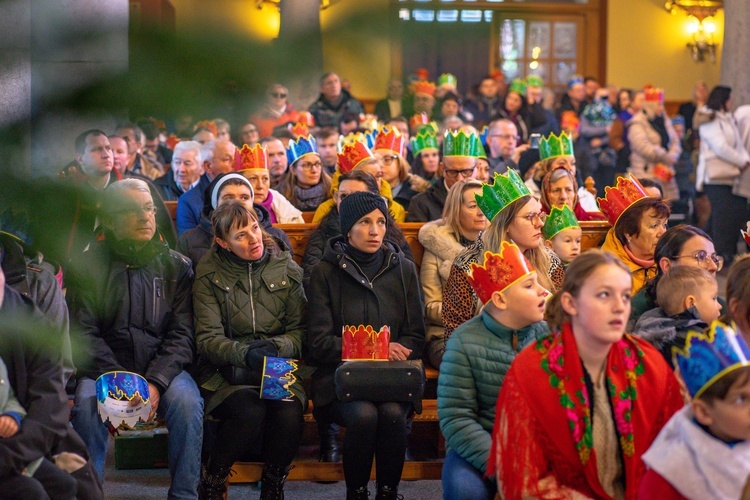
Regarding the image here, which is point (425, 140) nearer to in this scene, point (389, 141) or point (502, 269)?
point (389, 141)

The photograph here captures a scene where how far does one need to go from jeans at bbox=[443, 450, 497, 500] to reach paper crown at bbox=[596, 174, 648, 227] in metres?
2.14

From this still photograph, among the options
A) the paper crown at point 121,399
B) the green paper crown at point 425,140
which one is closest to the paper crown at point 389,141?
the green paper crown at point 425,140

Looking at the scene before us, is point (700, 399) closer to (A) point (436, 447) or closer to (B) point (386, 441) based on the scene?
(B) point (386, 441)

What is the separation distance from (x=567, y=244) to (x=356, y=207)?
1.25 m

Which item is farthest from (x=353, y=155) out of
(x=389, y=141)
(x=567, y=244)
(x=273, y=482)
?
(x=273, y=482)

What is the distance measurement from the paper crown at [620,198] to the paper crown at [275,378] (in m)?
2.01

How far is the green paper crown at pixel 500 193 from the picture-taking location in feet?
14.7

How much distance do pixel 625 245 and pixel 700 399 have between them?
2490 mm

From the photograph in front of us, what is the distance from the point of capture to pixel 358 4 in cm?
74

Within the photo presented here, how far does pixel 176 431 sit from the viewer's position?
3918 millimetres

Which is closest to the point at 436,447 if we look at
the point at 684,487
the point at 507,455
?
the point at 507,455

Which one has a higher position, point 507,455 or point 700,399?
point 700,399

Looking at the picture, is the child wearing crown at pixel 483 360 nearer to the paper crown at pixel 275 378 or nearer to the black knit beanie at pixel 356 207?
the paper crown at pixel 275 378

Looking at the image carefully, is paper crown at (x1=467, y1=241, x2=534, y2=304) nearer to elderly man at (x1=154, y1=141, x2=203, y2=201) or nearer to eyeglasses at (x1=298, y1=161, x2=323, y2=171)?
eyeglasses at (x1=298, y1=161, x2=323, y2=171)
